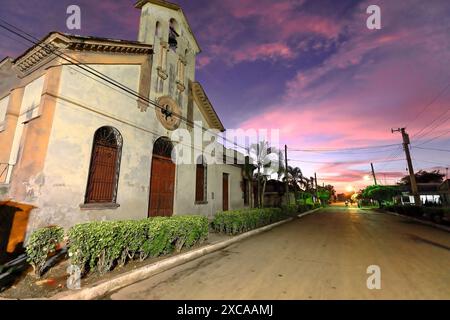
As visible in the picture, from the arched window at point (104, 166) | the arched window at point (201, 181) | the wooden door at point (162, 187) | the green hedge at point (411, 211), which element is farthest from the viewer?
the green hedge at point (411, 211)

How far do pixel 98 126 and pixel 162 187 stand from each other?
14.2 ft

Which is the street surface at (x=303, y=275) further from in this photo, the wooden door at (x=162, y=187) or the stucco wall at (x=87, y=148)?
the wooden door at (x=162, y=187)

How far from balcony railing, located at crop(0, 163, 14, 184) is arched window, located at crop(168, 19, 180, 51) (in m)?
9.92

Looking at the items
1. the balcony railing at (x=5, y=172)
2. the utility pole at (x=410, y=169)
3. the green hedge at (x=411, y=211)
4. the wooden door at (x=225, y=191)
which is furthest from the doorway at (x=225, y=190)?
the utility pole at (x=410, y=169)

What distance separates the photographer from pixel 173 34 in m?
13.4

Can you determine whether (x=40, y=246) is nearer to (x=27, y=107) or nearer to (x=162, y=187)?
(x=27, y=107)

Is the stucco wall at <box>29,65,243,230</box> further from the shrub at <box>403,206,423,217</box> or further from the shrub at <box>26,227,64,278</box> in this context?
the shrub at <box>403,206,423,217</box>

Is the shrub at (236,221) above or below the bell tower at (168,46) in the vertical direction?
below

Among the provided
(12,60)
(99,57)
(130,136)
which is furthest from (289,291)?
(12,60)

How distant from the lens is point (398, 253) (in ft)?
23.7

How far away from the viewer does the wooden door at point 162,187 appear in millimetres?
10723

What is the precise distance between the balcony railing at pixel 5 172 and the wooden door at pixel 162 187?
5.07 m

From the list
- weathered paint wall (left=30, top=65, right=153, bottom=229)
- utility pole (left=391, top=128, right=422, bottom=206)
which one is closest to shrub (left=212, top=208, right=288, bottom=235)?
weathered paint wall (left=30, top=65, right=153, bottom=229)
